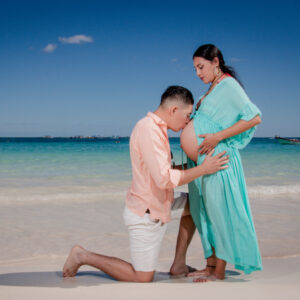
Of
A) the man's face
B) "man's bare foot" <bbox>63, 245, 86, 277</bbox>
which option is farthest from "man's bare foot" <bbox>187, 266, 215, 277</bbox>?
the man's face

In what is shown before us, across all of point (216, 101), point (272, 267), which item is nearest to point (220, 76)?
point (216, 101)

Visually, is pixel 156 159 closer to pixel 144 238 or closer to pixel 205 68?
pixel 144 238

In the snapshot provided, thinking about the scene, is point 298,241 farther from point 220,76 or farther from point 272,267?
point 220,76

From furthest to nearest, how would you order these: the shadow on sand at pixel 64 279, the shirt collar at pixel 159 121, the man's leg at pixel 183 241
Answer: the man's leg at pixel 183 241 < the shadow on sand at pixel 64 279 < the shirt collar at pixel 159 121

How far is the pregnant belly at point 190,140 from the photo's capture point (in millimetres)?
2730

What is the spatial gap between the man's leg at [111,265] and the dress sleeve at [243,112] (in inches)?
48.2

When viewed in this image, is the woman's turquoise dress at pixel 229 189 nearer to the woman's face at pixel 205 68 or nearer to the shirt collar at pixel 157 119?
the woman's face at pixel 205 68

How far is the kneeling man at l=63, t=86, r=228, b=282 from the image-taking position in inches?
94.2

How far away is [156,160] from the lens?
7.76 ft

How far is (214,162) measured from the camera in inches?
101

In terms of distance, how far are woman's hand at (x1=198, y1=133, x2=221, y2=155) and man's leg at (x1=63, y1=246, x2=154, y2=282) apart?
3.40 feet

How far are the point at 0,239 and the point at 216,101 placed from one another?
11.3ft

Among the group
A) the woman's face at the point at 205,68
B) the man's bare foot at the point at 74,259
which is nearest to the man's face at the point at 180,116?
the woman's face at the point at 205,68

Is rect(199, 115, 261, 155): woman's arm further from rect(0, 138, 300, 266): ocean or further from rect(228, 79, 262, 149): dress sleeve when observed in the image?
rect(0, 138, 300, 266): ocean
